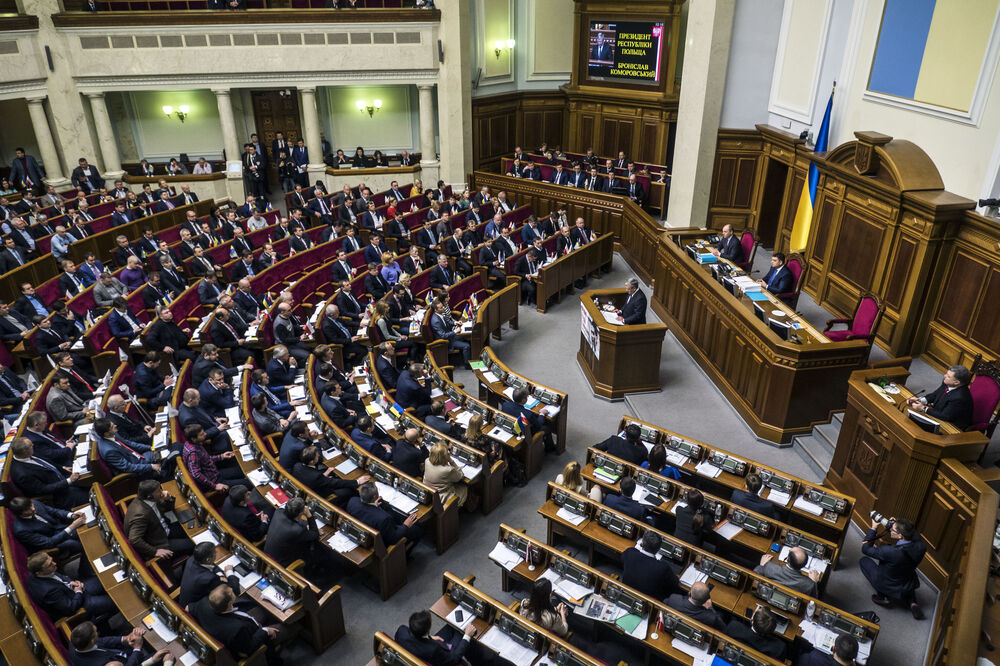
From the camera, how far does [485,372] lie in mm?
8281

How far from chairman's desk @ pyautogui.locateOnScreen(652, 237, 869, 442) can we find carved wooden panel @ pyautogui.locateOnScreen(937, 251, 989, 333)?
1.57 m

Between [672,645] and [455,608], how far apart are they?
1590 mm

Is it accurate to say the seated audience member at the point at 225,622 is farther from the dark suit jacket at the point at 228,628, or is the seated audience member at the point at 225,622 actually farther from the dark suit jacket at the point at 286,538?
the dark suit jacket at the point at 286,538

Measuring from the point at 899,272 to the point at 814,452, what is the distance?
286 cm

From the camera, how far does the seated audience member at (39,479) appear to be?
592cm

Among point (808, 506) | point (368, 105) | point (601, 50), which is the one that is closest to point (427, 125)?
point (368, 105)

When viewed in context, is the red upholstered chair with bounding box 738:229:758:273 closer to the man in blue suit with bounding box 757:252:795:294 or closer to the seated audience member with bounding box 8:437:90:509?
the man in blue suit with bounding box 757:252:795:294

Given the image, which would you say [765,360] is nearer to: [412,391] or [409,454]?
[412,391]

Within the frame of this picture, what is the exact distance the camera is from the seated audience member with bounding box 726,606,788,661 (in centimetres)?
444

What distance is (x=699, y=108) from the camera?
40.8 ft

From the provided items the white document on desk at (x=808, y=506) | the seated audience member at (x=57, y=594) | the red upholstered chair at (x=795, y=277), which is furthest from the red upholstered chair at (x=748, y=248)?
the seated audience member at (x=57, y=594)

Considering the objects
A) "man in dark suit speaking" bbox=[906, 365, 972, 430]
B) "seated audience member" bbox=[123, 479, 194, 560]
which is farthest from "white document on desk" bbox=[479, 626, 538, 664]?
"man in dark suit speaking" bbox=[906, 365, 972, 430]

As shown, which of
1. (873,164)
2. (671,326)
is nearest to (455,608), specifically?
(671,326)

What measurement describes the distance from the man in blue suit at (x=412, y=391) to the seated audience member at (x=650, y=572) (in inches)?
119
